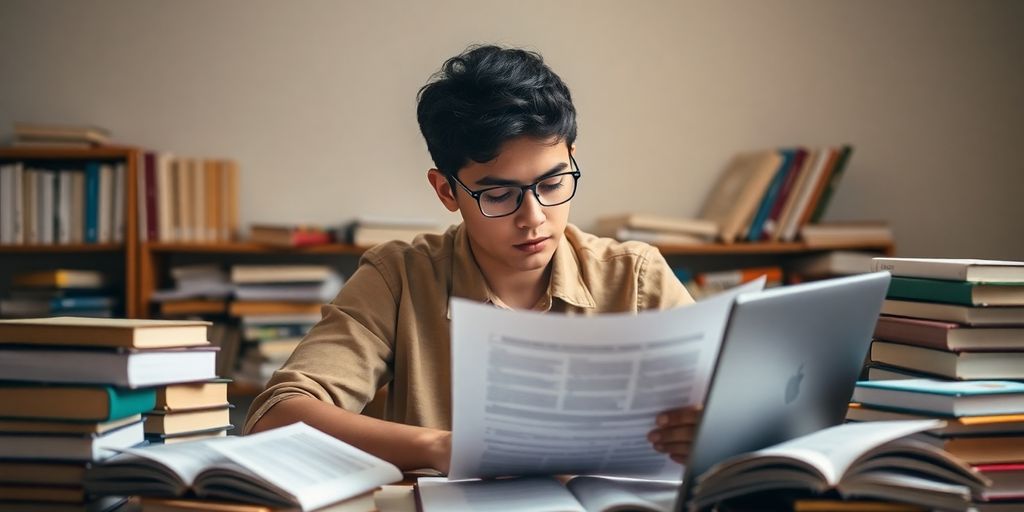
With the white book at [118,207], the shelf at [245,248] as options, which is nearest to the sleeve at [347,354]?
the shelf at [245,248]

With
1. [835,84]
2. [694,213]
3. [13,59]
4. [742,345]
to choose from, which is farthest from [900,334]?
[13,59]

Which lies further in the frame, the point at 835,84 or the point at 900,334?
the point at 835,84

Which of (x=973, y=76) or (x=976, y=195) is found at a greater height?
(x=973, y=76)

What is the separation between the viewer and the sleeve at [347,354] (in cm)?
131

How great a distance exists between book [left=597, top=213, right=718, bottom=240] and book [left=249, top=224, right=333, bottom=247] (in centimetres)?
104

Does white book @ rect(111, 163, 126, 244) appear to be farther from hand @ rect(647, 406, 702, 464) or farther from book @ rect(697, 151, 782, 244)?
hand @ rect(647, 406, 702, 464)

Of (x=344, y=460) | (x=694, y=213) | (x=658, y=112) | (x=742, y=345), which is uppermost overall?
(x=658, y=112)

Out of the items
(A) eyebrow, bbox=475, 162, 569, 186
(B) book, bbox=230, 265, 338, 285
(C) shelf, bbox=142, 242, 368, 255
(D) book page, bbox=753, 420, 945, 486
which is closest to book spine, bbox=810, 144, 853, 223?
(C) shelf, bbox=142, 242, 368, 255

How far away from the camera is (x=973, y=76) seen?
3678 mm

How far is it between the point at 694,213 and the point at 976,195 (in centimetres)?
115

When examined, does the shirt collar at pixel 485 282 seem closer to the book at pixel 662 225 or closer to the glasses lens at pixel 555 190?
the glasses lens at pixel 555 190

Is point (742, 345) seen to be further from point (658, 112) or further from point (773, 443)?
point (658, 112)

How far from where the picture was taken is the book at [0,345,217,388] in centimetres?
97

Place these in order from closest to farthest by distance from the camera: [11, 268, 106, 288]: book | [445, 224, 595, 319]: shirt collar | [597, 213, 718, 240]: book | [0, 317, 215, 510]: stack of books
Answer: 1. [0, 317, 215, 510]: stack of books
2. [445, 224, 595, 319]: shirt collar
3. [11, 268, 106, 288]: book
4. [597, 213, 718, 240]: book
